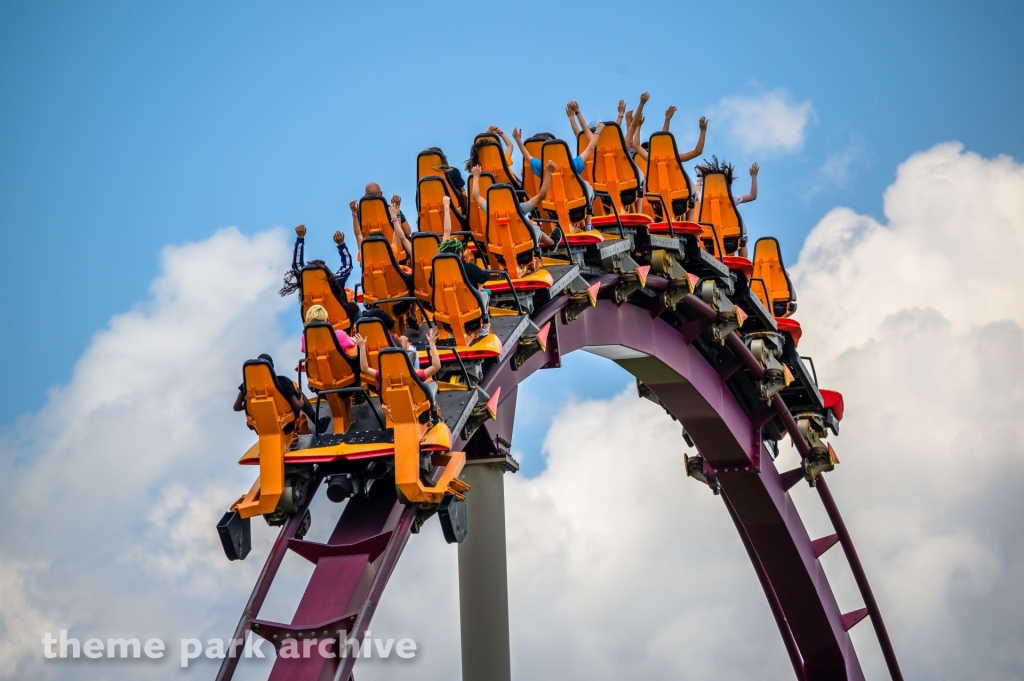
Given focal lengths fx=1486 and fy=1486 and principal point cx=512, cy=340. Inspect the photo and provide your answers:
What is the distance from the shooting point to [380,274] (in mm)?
13672

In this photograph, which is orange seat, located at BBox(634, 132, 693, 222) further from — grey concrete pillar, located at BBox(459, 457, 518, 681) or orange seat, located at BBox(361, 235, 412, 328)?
orange seat, located at BBox(361, 235, 412, 328)

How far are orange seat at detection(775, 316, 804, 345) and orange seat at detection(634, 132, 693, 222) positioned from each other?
4.12m

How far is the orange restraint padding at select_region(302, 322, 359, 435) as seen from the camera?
458 inches

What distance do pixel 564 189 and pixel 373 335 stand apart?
15.7 feet

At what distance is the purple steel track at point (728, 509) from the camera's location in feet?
35.6

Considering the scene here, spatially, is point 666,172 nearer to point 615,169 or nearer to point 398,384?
point 615,169

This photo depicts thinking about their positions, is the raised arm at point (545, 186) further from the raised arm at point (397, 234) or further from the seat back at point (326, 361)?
the seat back at point (326, 361)

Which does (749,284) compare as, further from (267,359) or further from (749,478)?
(267,359)

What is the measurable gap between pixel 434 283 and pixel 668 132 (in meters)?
6.31

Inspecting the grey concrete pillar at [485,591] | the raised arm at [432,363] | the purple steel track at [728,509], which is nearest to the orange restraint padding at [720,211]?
the purple steel track at [728,509]

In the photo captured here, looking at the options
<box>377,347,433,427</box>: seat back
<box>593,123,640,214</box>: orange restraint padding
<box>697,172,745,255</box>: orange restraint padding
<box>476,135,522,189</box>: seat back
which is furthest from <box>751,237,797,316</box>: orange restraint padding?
<box>377,347,433,427</box>: seat back

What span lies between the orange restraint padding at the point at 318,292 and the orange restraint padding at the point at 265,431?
172cm

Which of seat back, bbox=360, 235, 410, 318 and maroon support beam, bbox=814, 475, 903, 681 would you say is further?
maroon support beam, bbox=814, 475, 903, 681

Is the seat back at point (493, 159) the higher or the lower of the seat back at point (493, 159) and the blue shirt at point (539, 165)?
the lower
